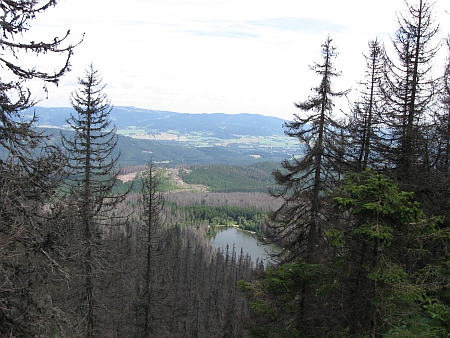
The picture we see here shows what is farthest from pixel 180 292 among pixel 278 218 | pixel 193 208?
pixel 193 208

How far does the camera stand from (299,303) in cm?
717

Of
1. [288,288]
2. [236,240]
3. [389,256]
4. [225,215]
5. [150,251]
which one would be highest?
[389,256]

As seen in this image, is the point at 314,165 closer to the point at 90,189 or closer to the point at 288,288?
the point at 288,288

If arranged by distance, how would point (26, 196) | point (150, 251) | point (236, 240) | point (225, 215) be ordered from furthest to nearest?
point (225, 215)
point (236, 240)
point (150, 251)
point (26, 196)

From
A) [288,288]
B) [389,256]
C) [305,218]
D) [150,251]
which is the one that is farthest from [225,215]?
[389,256]

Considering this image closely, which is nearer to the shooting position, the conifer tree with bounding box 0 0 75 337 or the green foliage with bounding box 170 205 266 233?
the conifer tree with bounding box 0 0 75 337

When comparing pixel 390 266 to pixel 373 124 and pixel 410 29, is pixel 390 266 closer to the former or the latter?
pixel 373 124

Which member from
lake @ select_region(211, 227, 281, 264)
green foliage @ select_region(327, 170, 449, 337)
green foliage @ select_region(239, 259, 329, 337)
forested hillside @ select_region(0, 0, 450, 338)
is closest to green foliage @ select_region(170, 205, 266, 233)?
lake @ select_region(211, 227, 281, 264)

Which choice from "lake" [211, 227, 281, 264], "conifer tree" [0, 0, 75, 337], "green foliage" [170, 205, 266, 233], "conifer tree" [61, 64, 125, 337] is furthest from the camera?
"green foliage" [170, 205, 266, 233]

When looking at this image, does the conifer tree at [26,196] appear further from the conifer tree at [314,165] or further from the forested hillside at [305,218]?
the conifer tree at [314,165]

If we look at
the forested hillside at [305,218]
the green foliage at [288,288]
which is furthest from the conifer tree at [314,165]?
the green foliage at [288,288]

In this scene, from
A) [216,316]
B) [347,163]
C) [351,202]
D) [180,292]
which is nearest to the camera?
[351,202]

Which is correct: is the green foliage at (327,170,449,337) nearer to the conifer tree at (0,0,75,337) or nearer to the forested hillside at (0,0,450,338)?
the forested hillside at (0,0,450,338)

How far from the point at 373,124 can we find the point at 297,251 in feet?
17.5
